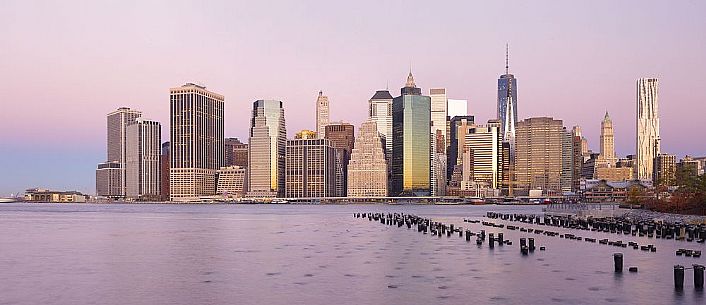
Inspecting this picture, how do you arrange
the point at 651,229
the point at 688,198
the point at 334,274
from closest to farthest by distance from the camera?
the point at 334,274 → the point at 651,229 → the point at 688,198

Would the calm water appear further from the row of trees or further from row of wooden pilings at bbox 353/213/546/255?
the row of trees

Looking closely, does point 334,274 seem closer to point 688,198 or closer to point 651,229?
point 651,229

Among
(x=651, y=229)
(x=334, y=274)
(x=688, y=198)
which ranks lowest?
(x=651, y=229)

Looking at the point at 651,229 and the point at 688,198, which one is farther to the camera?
the point at 688,198

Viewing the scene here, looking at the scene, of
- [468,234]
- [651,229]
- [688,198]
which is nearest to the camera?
[468,234]

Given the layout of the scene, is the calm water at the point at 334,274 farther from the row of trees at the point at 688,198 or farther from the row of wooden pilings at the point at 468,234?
the row of trees at the point at 688,198

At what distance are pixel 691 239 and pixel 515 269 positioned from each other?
3010 cm

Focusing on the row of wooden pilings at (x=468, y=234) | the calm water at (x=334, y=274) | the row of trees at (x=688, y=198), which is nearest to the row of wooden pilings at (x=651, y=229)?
the calm water at (x=334, y=274)

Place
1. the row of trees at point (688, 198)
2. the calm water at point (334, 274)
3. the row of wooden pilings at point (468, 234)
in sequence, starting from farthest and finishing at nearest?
the row of trees at point (688, 198) → the row of wooden pilings at point (468, 234) → the calm water at point (334, 274)

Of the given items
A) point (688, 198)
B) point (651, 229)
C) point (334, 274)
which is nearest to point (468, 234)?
point (651, 229)

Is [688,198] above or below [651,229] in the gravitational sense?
above

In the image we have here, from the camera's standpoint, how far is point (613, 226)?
277ft

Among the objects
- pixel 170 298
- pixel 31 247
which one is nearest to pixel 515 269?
pixel 170 298

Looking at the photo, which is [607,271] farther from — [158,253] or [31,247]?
[31,247]
